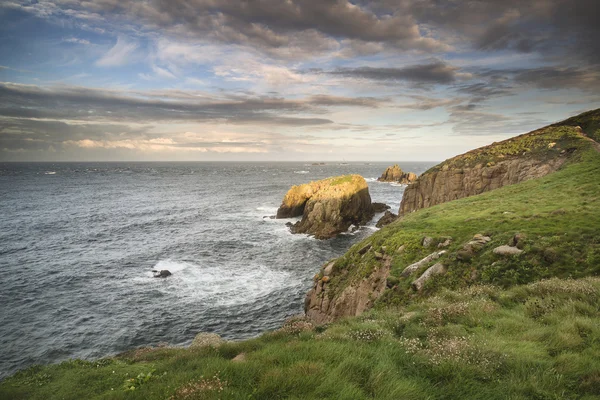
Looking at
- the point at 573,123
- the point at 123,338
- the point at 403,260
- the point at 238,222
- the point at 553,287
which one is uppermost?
the point at 573,123

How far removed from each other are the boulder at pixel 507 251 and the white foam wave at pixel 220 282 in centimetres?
2540

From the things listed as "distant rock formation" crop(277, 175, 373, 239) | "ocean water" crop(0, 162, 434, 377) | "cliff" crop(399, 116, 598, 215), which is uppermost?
"cliff" crop(399, 116, 598, 215)

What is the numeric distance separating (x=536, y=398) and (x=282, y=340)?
6.53 meters

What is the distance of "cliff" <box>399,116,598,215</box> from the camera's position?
131ft

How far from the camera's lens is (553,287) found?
10914 millimetres

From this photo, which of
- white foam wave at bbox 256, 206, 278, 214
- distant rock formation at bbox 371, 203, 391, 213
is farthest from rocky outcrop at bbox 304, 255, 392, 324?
white foam wave at bbox 256, 206, 278, 214

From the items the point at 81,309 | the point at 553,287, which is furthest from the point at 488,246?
the point at 81,309

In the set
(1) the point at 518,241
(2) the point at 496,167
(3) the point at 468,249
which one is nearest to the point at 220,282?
(3) the point at 468,249

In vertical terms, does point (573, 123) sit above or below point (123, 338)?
above

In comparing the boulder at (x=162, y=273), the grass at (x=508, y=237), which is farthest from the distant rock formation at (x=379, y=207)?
the boulder at (x=162, y=273)

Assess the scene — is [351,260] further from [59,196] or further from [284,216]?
[59,196]

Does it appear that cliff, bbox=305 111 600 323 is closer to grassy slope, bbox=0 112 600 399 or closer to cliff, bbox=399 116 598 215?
grassy slope, bbox=0 112 600 399

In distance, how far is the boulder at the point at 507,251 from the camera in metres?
15.2

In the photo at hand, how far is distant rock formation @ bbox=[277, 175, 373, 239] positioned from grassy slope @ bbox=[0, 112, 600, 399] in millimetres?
41834
